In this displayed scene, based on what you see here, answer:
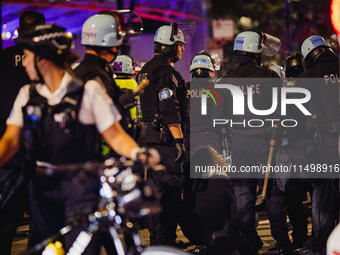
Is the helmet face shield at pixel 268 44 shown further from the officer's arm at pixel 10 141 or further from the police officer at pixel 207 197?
the officer's arm at pixel 10 141

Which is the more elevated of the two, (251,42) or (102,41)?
(102,41)

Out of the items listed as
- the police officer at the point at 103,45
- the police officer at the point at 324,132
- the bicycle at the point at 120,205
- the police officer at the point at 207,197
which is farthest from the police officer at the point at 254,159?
the bicycle at the point at 120,205

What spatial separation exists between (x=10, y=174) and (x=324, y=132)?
3.40 meters

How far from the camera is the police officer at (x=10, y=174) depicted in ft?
13.8

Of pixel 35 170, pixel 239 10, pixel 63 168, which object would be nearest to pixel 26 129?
pixel 35 170

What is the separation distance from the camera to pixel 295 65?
707 cm

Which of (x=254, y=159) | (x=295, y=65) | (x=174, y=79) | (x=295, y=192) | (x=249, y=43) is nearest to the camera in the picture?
(x=174, y=79)

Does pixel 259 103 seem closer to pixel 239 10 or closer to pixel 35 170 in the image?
pixel 35 170

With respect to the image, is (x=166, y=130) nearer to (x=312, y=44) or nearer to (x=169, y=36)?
(x=169, y=36)

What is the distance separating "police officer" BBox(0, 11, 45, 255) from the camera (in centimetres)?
421

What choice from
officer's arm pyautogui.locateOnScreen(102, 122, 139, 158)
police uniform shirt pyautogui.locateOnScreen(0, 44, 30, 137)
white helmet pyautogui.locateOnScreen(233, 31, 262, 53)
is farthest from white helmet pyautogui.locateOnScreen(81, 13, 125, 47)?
white helmet pyautogui.locateOnScreen(233, 31, 262, 53)

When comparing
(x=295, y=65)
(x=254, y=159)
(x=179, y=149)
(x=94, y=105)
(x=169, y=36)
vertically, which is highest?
(x=94, y=105)

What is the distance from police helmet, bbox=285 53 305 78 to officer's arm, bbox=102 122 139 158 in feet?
15.5

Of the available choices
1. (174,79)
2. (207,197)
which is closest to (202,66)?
(174,79)
